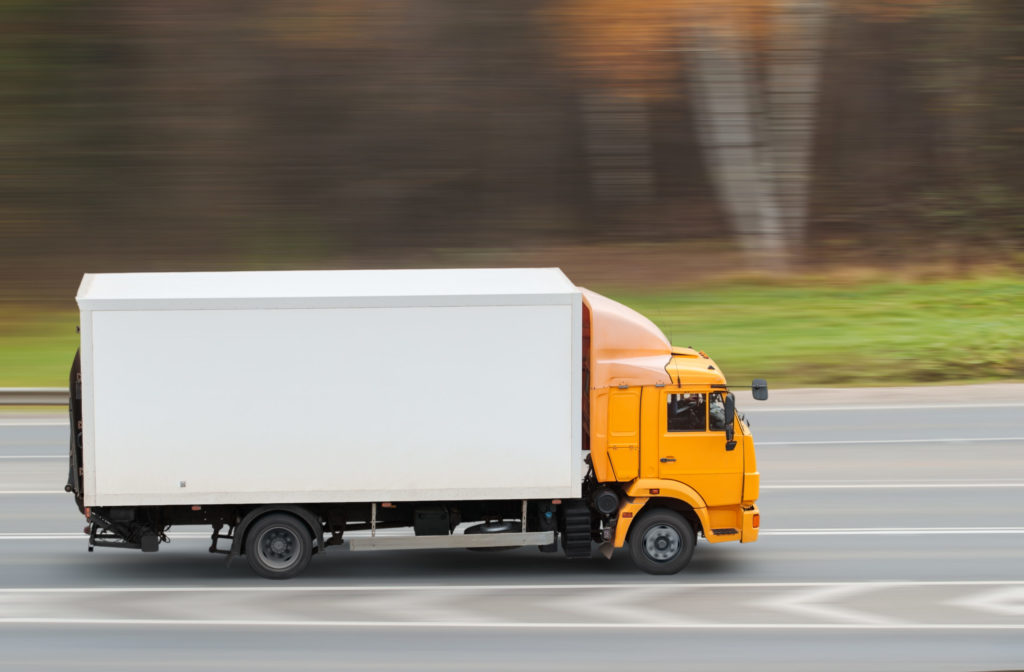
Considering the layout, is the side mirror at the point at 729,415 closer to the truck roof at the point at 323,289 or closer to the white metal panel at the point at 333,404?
the white metal panel at the point at 333,404

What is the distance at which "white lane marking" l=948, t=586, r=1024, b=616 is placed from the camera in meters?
11.0

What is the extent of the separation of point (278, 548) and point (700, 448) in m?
3.90

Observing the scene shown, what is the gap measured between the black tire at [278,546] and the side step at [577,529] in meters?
2.31

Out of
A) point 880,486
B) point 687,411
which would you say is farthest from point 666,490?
point 880,486

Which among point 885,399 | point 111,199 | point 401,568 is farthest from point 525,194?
point 401,568

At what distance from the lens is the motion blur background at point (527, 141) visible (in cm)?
3394

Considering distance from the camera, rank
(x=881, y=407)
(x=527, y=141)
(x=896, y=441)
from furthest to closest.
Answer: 1. (x=527, y=141)
2. (x=881, y=407)
3. (x=896, y=441)

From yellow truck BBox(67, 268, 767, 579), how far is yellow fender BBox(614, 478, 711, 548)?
0.06 ft

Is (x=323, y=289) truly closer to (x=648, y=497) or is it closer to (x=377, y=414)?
(x=377, y=414)

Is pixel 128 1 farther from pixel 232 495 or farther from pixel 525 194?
pixel 232 495

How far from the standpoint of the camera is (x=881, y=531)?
542 inches

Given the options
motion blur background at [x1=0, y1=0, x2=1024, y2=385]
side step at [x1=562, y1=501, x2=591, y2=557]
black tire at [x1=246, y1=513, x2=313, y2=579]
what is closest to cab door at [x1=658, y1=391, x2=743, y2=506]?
side step at [x1=562, y1=501, x2=591, y2=557]

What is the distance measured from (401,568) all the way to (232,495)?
6.54ft

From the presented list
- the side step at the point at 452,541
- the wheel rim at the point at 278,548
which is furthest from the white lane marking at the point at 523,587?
the side step at the point at 452,541
